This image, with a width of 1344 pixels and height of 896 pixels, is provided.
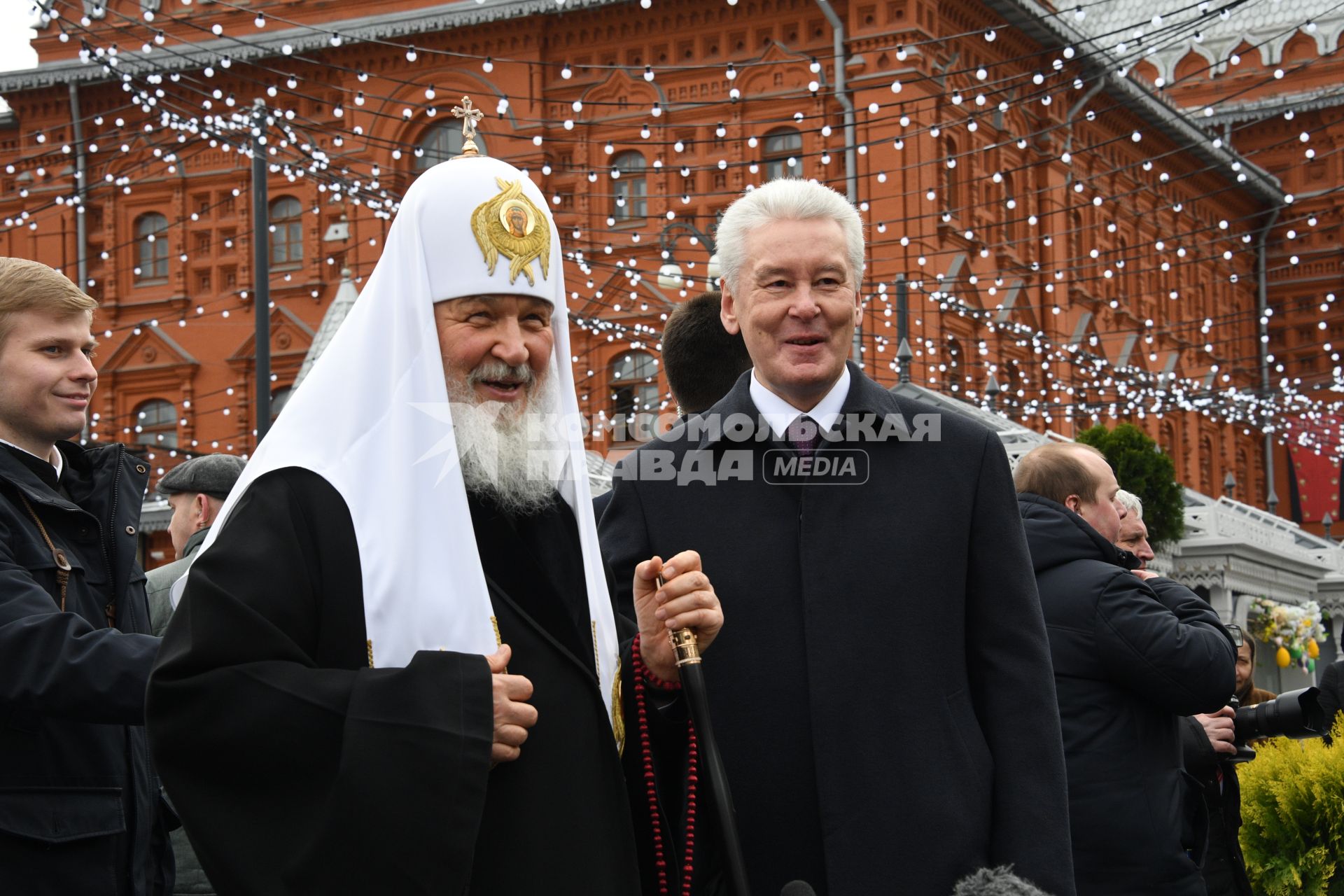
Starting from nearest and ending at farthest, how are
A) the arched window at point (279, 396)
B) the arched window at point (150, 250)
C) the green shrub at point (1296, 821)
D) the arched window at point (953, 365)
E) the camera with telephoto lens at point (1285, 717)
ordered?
the camera with telephoto lens at point (1285, 717) < the green shrub at point (1296, 821) < the arched window at point (953, 365) < the arched window at point (279, 396) < the arched window at point (150, 250)

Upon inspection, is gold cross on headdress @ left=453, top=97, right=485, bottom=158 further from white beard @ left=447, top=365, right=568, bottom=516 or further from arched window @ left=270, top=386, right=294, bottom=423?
arched window @ left=270, top=386, right=294, bottom=423

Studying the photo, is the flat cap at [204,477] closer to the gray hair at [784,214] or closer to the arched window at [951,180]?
the gray hair at [784,214]

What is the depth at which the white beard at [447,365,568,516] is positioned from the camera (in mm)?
3061

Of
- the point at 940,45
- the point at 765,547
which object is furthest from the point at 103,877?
the point at 940,45

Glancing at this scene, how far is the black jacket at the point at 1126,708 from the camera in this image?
15.1 ft

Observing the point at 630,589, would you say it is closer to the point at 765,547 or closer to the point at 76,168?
the point at 765,547

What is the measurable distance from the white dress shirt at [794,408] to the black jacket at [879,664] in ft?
0.09

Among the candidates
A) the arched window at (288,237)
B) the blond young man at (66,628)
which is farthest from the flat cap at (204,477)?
the arched window at (288,237)

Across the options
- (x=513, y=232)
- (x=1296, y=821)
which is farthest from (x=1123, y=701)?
(x=513, y=232)

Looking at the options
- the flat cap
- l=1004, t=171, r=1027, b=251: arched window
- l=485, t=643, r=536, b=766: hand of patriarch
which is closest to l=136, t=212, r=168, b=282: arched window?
l=1004, t=171, r=1027, b=251: arched window

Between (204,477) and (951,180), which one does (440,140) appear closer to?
(951,180)

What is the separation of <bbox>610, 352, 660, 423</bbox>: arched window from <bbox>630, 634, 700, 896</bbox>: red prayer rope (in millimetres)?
24520

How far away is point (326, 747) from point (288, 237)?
30913 mm

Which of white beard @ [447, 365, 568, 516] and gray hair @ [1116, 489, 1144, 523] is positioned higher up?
gray hair @ [1116, 489, 1144, 523]
